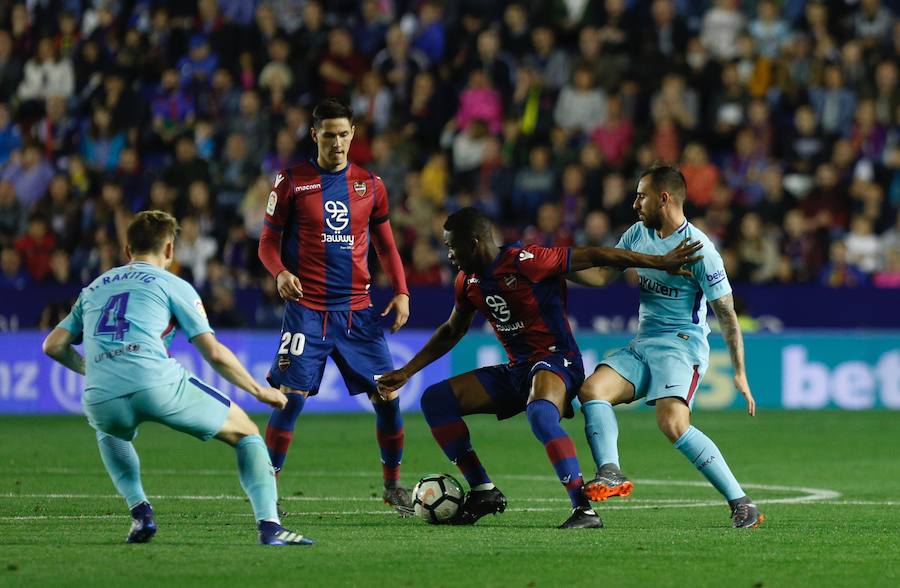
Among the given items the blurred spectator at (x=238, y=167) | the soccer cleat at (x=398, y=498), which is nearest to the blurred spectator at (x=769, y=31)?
the blurred spectator at (x=238, y=167)

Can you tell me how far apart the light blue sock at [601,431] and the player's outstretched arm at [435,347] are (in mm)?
905

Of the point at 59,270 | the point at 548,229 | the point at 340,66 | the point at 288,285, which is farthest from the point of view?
the point at 340,66

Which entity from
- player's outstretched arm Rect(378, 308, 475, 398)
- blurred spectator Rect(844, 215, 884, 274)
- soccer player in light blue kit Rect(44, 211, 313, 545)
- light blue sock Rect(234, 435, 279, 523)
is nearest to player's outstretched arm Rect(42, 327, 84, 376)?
soccer player in light blue kit Rect(44, 211, 313, 545)

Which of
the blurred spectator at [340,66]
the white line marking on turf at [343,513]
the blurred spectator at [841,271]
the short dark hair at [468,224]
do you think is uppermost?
the blurred spectator at [340,66]

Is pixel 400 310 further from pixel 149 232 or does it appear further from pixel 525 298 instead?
pixel 149 232

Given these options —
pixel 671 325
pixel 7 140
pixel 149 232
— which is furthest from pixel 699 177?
pixel 149 232

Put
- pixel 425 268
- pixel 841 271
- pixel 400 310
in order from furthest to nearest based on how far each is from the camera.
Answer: pixel 425 268
pixel 841 271
pixel 400 310

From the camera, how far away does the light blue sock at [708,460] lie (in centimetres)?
871

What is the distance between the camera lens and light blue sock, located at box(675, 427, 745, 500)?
28.6 feet

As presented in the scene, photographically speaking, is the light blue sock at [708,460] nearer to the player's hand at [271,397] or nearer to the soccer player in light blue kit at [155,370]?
the soccer player in light blue kit at [155,370]

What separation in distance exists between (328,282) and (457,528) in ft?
6.17

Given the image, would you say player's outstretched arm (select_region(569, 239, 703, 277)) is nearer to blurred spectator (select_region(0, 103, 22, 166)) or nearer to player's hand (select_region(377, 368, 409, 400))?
player's hand (select_region(377, 368, 409, 400))

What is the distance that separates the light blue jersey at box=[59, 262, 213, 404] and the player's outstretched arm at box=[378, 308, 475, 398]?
73.1 inches

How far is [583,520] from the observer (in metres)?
8.60
